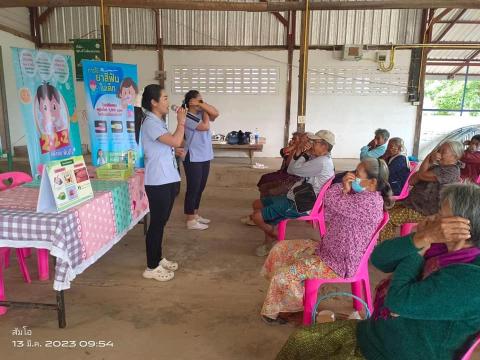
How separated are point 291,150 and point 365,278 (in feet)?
6.22

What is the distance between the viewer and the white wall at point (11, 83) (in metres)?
7.00

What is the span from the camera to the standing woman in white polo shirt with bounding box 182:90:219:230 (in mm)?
3576

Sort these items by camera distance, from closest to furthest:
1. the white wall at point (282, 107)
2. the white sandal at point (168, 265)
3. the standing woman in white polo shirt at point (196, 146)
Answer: the white sandal at point (168, 265) → the standing woman in white polo shirt at point (196, 146) → the white wall at point (282, 107)

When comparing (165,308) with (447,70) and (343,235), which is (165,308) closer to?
(343,235)

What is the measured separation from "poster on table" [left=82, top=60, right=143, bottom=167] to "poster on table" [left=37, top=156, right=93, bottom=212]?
141 cm

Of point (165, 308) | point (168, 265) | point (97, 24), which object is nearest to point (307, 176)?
point (168, 265)

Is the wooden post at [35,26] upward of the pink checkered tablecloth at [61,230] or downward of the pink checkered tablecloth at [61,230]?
upward

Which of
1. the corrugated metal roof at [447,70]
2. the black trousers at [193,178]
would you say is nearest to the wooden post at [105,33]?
Answer: the black trousers at [193,178]

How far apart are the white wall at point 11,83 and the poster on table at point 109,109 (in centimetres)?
436

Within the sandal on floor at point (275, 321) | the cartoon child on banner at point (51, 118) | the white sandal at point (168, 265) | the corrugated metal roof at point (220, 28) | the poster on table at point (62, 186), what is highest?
the corrugated metal roof at point (220, 28)

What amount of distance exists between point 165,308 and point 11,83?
268 inches

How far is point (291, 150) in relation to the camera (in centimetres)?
382

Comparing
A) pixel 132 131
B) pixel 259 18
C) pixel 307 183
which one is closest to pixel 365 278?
pixel 307 183

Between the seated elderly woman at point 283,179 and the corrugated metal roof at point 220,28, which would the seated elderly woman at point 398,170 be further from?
the corrugated metal roof at point 220,28
